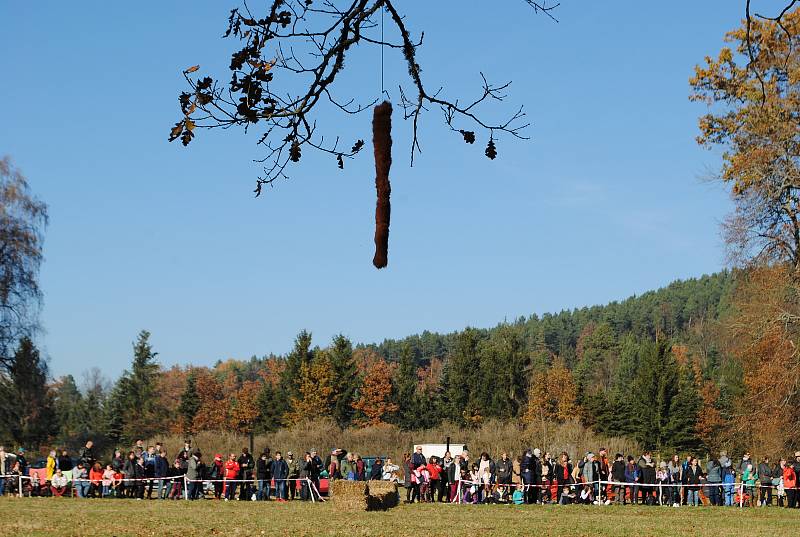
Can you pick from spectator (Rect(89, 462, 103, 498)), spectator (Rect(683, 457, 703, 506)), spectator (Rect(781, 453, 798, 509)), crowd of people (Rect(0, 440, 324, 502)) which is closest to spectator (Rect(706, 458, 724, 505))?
spectator (Rect(683, 457, 703, 506))

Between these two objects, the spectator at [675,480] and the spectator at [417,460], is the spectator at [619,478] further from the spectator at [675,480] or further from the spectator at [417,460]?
the spectator at [417,460]

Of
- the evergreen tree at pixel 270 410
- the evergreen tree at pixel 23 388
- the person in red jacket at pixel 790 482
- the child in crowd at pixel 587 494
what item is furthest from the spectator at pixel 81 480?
the evergreen tree at pixel 270 410

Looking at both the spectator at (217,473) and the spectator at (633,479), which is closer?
the spectator at (217,473)

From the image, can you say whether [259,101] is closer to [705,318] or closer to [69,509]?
[69,509]

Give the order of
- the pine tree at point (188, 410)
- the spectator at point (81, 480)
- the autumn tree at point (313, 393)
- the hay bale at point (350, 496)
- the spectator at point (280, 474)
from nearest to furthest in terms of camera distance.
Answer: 1. the hay bale at point (350, 496)
2. the spectator at point (81, 480)
3. the spectator at point (280, 474)
4. the autumn tree at point (313, 393)
5. the pine tree at point (188, 410)

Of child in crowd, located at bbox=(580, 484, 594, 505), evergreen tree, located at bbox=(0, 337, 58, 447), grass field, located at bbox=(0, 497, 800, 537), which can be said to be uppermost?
evergreen tree, located at bbox=(0, 337, 58, 447)

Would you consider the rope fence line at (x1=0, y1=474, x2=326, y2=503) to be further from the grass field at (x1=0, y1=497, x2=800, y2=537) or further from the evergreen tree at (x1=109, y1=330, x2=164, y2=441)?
the evergreen tree at (x1=109, y1=330, x2=164, y2=441)

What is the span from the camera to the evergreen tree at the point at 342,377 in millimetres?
87875

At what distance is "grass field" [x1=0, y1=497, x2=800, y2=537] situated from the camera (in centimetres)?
1745

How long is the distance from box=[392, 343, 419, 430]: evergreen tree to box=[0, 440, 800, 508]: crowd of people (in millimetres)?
61065

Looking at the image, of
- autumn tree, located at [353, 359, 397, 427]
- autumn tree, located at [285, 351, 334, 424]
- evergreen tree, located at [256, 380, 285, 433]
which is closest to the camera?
autumn tree, located at [285, 351, 334, 424]

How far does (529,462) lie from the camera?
1143 inches

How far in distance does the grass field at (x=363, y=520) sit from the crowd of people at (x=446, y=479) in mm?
2848

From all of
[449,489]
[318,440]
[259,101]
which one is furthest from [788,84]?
[318,440]
